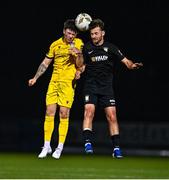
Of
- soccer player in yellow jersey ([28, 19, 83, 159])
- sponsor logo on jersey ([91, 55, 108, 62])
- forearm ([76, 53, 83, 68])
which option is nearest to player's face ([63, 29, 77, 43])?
soccer player in yellow jersey ([28, 19, 83, 159])

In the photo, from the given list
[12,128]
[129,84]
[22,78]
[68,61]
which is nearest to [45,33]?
[22,78]

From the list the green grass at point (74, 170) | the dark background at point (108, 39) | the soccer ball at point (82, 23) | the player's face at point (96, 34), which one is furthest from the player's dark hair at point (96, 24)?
the dark background at point (108, 39)

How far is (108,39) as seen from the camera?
19.6 meters

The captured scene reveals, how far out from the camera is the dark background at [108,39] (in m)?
18.8

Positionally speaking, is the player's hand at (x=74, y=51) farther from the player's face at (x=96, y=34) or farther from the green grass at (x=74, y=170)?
the green grass at (x=74, y=170)

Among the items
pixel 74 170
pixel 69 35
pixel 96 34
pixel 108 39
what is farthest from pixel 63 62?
pixel 108 39

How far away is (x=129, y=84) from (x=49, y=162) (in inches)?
405

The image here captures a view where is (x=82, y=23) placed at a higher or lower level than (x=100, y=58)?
higher

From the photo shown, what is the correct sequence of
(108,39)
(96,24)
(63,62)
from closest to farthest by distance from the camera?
1. (96,24)
2. (63,62)
3. (108,39)

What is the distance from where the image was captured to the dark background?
742 inches

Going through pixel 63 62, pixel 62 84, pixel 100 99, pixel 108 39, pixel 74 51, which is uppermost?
pixel 108 39

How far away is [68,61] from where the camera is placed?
9383 millimetres

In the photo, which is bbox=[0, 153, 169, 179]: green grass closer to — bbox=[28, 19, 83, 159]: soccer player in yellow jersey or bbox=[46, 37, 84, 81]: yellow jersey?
bbox=[28, 19, 83, 159]: soccer player in yellow jersey

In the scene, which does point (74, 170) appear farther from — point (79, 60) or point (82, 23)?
point (82, 23)
